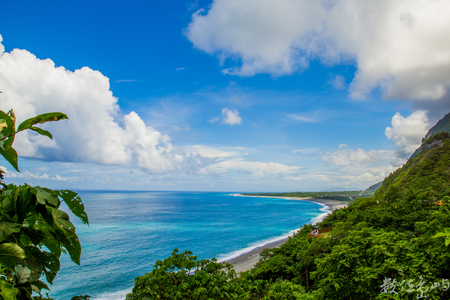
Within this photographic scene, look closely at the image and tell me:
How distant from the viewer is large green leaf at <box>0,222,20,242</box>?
1141 mm

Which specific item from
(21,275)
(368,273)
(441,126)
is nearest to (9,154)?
(21,275)

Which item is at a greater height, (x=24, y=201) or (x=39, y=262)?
(x=24, y=201)

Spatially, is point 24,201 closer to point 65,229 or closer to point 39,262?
point 65,229

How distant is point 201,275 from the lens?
7430 mm

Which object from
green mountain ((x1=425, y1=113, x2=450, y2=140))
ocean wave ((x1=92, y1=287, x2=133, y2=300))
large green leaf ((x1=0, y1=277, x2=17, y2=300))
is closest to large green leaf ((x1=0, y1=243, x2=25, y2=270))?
large green leaf ((x1=0, y1=277, x2=17, y2=300))

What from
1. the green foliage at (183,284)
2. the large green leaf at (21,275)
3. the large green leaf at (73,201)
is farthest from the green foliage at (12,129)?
the green foliage at (183,284)

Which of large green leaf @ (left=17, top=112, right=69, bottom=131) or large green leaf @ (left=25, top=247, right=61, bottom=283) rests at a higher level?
large green leaf @ (left=17, top=112, right=69, bottom=131)

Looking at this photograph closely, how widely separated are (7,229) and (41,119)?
0.71 m

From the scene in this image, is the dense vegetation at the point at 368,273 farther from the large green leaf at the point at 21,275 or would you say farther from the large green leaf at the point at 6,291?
the large green leaf at the point at 6,291
